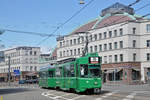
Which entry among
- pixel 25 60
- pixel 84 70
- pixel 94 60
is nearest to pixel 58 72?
pixel 84 70

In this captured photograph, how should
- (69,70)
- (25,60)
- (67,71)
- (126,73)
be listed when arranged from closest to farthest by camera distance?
(69,70) → (67,71) → (126,73) → (25,60)

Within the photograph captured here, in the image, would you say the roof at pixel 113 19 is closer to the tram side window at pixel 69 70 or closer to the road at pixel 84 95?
the road at pixel 84 95

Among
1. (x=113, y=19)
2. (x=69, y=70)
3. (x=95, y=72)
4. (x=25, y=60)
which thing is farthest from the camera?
(x=25, y=60)

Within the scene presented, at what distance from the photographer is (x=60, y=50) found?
8488 cm

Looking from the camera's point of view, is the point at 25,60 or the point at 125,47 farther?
the point at 25,60

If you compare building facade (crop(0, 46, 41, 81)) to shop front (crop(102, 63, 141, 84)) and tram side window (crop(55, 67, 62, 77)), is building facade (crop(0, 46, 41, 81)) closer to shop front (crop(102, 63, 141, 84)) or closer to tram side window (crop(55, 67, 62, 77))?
shop front (crop(102, 63, 141, 84))

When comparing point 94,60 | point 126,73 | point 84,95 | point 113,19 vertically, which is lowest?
point 84,95

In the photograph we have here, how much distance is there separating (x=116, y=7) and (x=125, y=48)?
17.6 meters

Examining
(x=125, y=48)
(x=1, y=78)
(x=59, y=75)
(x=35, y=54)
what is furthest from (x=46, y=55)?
(x=59, y=75)

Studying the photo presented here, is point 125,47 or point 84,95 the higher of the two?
point 125,47

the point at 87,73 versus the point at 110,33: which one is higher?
the point at 110,33

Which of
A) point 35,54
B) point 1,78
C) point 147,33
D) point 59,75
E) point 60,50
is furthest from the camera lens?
point 1,78

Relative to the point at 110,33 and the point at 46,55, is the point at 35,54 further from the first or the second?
the point at 110,33

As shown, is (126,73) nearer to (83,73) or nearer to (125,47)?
(125,47)
